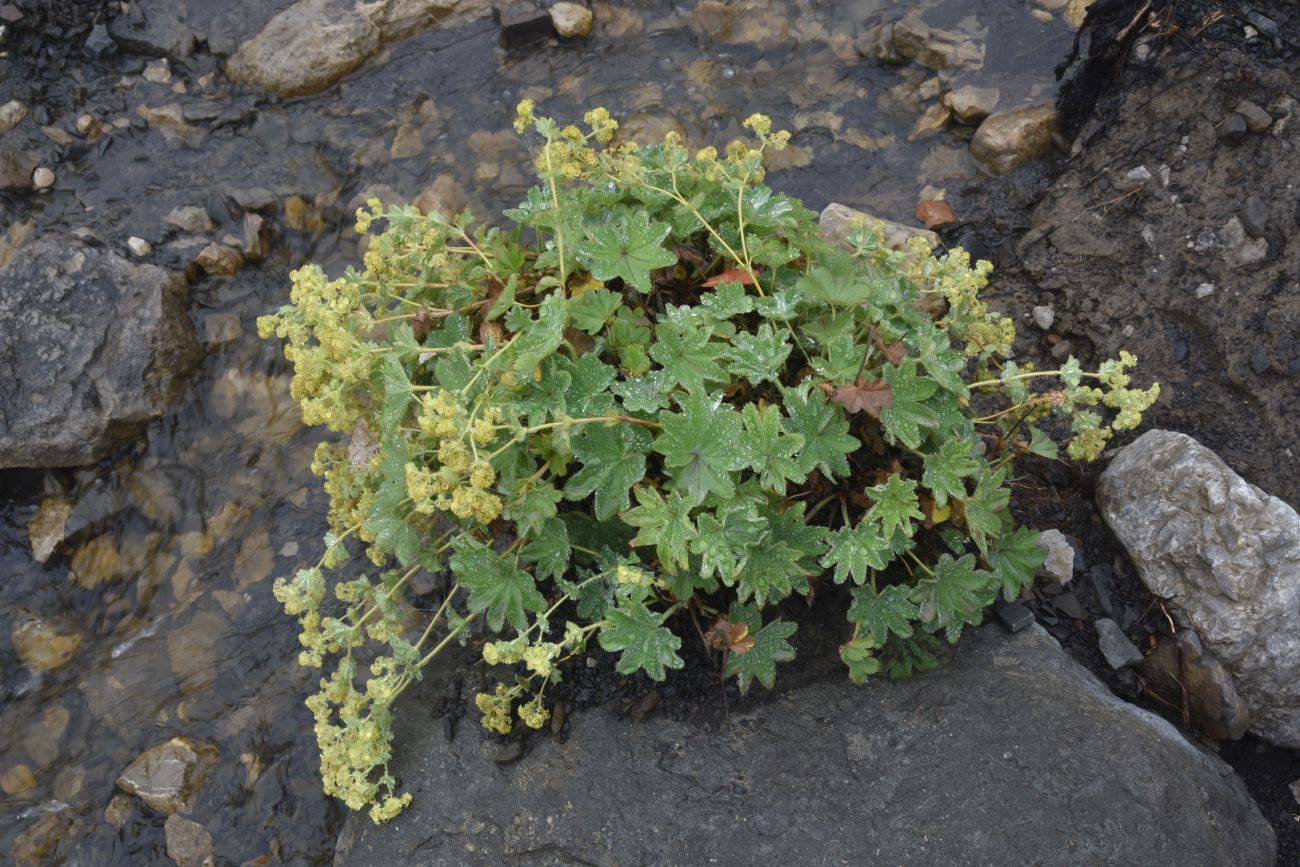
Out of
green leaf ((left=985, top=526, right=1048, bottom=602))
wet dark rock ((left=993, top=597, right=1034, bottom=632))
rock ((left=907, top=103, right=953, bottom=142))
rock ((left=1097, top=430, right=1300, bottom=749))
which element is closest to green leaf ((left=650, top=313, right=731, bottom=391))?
green leaf ((left=985, top=526, right=1048, bottom=602))

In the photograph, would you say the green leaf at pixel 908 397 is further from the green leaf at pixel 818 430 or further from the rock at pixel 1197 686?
the rock at pixel 1197 686

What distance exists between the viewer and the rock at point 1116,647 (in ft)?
10.4

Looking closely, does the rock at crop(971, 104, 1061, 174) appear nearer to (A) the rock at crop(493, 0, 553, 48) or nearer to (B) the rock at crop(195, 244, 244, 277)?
(A) the rock at crop(493, 0, 553, 48)

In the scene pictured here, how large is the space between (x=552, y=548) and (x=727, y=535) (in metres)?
0.52

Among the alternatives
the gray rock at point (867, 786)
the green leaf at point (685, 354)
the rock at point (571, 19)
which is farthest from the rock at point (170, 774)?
the rock at point (571, 19)

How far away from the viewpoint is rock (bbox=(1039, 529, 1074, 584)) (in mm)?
3254

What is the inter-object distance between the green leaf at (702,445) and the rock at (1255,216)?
92.7 inches

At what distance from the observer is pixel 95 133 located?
15.8 feet

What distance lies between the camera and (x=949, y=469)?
97.0 inches

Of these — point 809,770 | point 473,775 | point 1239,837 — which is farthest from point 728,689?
point 1239,837

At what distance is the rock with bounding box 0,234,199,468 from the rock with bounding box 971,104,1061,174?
12.0 feet

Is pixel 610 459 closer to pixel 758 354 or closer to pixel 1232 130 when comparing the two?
pixel 758 354

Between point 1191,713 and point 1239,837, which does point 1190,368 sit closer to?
point 1191,713

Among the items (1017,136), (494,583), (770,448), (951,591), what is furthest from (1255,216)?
(494,583)
